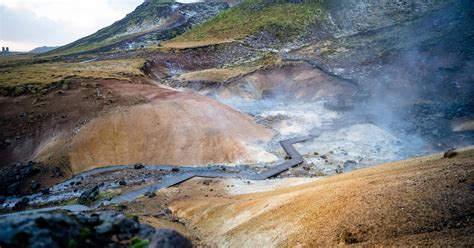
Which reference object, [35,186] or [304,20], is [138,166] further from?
[304,20]

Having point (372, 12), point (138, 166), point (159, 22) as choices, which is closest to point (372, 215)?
point (138, 166)

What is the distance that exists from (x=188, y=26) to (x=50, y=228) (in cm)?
7786

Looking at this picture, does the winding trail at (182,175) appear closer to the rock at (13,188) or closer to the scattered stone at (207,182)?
the scattered stone at (207,182)

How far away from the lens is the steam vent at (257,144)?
7551 mm

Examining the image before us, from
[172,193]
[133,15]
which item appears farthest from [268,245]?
[133,15]

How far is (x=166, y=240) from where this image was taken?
20.6 feet

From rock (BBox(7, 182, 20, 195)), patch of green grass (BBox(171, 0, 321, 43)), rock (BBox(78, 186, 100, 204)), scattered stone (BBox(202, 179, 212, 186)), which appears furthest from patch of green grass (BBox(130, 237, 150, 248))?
patch of green grass (BBox(171, 0, 321, 43))

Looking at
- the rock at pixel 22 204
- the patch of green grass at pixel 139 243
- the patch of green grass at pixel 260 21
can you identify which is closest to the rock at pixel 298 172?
the patch of green grass at pixel 139 243

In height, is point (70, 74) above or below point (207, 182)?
above

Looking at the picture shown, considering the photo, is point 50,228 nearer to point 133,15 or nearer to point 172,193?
point 172,193

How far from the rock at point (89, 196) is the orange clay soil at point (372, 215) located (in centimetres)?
897

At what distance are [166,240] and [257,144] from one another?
20227 millimetres

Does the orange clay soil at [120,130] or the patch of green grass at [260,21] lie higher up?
the patch of green grass at [260,21]

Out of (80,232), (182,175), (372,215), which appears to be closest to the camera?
(80,232)
